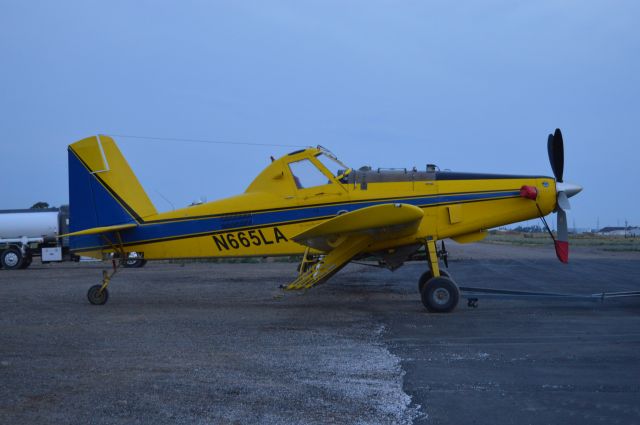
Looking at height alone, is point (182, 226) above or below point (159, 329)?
above

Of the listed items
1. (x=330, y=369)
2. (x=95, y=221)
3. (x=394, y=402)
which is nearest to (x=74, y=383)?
(x=330, y=369)

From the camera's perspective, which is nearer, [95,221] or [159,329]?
[159,329]

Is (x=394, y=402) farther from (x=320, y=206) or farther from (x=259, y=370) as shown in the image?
(x=320, y=206)

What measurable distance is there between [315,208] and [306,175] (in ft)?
2.17

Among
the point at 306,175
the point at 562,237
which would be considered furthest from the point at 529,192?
the point at 306,175

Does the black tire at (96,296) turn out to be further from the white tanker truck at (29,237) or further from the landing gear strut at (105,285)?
the white tanker truck at (29,237)

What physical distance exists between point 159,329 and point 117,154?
5400 mm

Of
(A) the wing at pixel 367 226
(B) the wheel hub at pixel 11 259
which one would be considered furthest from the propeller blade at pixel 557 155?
(B) the wheel hub at pixel 11 259

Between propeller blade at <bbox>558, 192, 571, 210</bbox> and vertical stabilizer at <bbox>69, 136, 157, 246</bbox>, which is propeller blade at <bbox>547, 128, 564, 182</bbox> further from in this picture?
vertical stabilizer at <bbox>69, 136, 157, 246</bbox>

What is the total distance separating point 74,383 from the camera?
5535 mm

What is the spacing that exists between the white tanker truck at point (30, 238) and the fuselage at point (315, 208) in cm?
1674

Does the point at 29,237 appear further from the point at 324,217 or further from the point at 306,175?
the point at 324,217

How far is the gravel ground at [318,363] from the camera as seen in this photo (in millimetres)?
4629

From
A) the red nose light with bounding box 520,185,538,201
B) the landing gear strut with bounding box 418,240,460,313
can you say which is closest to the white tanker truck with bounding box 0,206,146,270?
the landing gear strut with bounding box 418,240,460,313
